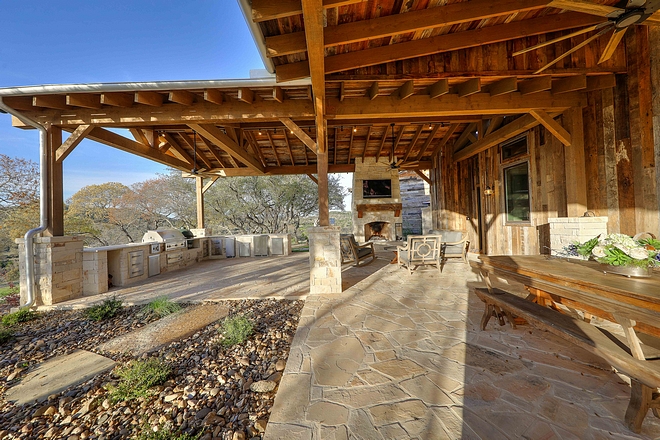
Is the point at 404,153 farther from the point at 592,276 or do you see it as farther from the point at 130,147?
the point at 130,147

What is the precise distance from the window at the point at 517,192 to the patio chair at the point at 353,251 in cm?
345

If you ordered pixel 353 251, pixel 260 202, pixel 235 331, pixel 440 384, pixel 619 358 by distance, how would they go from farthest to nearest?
pixel 260 202 → pixel 353 251 → pixel 235 331 → pixel 440 384 → pixel 619 358

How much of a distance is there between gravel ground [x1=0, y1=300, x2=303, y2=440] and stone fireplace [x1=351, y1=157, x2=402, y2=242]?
727 centimetres

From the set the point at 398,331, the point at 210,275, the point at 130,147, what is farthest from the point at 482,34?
the point at 130,147

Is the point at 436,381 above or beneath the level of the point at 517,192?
beneath

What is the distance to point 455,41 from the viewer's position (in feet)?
9.72

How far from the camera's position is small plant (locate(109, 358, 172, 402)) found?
1760mm

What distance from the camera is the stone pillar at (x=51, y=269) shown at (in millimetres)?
3723

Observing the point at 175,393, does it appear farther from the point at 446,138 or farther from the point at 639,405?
the point at 446,138

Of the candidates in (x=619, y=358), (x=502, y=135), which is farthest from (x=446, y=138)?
(x=619, y=358)

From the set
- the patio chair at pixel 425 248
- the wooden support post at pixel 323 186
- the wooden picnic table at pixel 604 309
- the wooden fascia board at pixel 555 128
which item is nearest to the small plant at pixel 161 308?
the wooden support post at pixel 323 186

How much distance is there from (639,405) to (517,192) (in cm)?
499

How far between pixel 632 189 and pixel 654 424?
3489 mm

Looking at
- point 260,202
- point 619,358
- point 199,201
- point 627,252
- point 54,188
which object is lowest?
point 619,358
